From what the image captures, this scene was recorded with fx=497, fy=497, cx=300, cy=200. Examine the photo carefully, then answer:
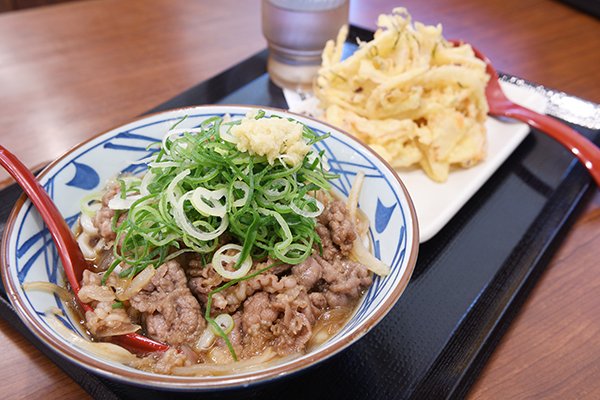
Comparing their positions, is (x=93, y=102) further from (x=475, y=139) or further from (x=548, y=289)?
(x=548, y=289)

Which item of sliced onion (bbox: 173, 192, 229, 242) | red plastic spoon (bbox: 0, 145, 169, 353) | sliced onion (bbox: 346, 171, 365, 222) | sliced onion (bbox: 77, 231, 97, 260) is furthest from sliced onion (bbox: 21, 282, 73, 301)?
sliced onion (bbox: 346, 171, 365, 222)

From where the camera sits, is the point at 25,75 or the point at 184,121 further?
the point at 25,75

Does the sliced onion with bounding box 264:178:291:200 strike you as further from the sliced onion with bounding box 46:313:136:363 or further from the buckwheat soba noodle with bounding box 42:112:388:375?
the sliced onion with bounding box 46:313:136:363

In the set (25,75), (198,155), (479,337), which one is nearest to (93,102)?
(25,75)

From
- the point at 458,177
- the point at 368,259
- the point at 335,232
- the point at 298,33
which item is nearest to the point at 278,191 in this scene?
the point at 335,232

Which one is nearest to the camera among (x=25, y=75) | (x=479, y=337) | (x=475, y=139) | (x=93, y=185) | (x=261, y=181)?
(x=261, y=181)

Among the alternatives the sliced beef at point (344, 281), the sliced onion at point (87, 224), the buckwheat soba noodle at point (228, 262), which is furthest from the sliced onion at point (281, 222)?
the sliced onion at point (87, 224)

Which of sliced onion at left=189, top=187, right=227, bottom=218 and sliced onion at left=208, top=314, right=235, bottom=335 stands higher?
sliced onion at left=189, top=187, right=227, bottom=218
